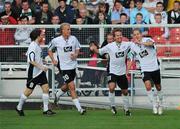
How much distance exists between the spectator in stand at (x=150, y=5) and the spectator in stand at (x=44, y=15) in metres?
3.40

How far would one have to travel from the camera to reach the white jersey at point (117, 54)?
17422 mm

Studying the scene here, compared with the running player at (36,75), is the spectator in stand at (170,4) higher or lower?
higher

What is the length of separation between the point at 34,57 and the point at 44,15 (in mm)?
4614

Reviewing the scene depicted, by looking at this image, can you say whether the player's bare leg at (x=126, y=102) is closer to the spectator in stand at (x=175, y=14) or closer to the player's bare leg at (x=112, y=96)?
the player's bare leg at (x=112, y=96)

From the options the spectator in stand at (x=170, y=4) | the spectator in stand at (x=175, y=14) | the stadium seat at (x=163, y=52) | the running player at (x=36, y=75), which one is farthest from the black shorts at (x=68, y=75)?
the spectator in stand at (x=170, y=4)

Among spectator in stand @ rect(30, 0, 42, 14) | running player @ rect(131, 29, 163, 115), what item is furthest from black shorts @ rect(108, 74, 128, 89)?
spectator in stand @ rect(30, 0, 42, 14)

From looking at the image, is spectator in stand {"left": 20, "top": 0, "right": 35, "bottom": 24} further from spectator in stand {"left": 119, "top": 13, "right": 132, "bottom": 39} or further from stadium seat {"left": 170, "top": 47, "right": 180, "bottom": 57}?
stadium seat {"left": 170, "top": 47, "right": 180, "bottom": 57}

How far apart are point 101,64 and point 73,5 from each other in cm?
348

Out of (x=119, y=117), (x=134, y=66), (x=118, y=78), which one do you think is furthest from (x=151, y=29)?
(x=119, y=117)

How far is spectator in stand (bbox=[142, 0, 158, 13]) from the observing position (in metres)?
22.6

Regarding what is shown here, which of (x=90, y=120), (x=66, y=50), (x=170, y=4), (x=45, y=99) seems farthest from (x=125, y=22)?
(x=90, y=120)

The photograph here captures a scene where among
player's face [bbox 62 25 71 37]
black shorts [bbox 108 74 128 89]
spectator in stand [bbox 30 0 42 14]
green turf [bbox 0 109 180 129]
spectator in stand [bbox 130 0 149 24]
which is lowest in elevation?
green turf [bbox 0 109 180 129]

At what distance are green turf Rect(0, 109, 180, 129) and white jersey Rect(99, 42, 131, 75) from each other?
117cm

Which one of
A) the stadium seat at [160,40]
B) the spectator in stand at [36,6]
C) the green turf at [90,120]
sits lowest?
the green turf at [90,120]
